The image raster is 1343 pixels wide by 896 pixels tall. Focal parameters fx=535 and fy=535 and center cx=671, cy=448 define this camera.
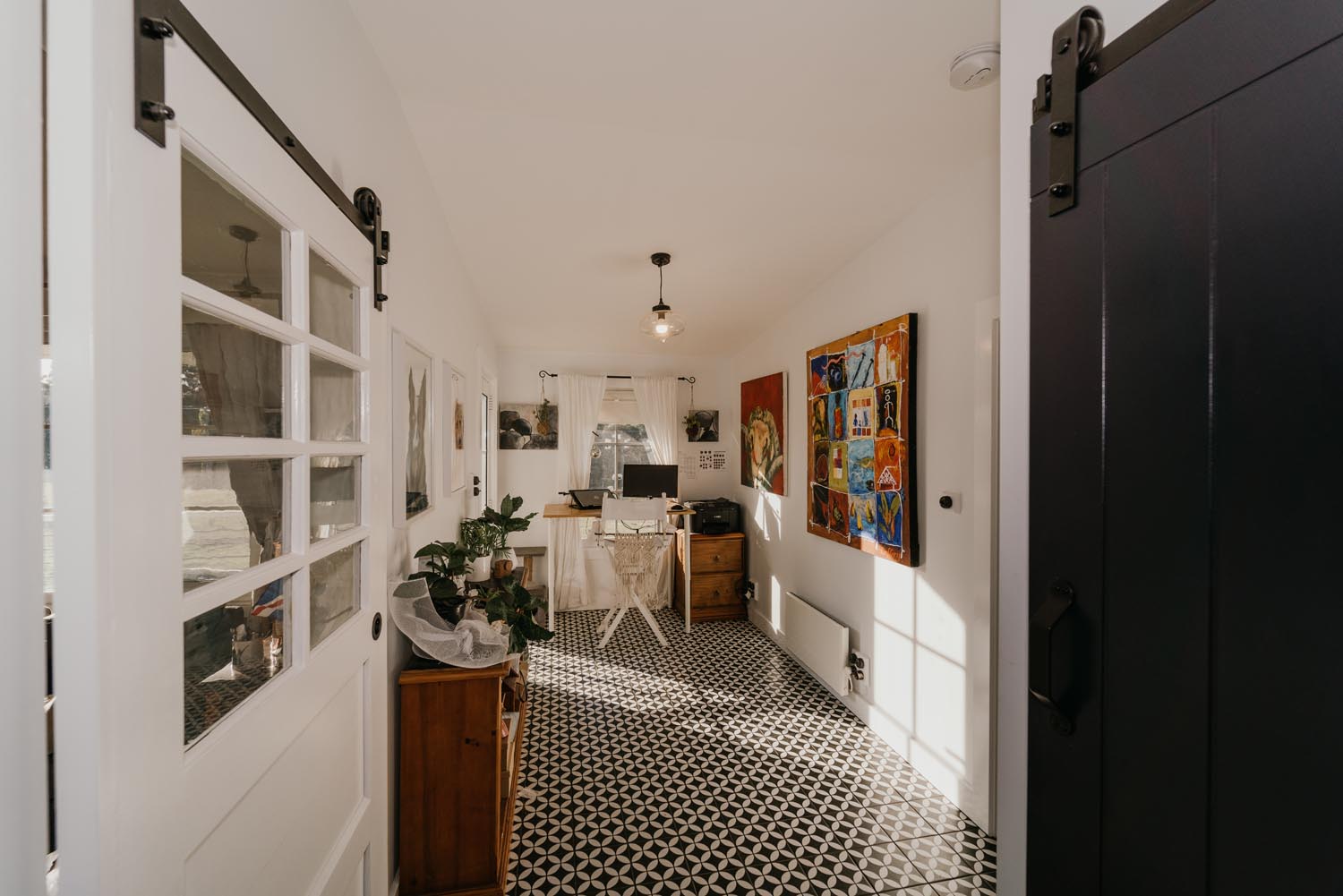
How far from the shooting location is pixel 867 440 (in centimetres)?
282

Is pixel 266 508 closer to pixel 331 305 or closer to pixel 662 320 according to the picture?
pixel 331 305

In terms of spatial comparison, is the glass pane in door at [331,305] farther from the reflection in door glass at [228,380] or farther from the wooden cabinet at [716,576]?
the wooden cabinet at [716,576]

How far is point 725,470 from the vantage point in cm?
560

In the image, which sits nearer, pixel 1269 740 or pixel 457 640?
pixel 1269 740

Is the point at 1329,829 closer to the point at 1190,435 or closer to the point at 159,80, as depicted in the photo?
the point at 1190,435

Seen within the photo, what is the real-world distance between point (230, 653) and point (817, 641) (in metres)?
3.09

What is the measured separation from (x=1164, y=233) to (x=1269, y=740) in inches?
24.4

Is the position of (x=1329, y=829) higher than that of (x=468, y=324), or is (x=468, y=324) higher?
(x=468, y=324)

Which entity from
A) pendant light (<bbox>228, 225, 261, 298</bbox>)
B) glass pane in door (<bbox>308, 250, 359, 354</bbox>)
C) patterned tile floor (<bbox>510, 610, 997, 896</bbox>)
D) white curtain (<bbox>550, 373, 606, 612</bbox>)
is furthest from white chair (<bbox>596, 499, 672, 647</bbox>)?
pendant light (<bbox>228, 225, 261, 298</bbox>)

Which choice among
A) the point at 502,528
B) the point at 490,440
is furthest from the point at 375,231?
the point at 490,440

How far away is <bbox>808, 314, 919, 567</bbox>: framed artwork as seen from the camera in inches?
98.5

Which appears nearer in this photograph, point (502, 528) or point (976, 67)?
point (976, 67)

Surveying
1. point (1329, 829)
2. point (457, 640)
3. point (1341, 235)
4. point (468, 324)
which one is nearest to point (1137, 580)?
point (1329, 829)

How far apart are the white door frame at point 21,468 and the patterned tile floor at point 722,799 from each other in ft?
5.66
